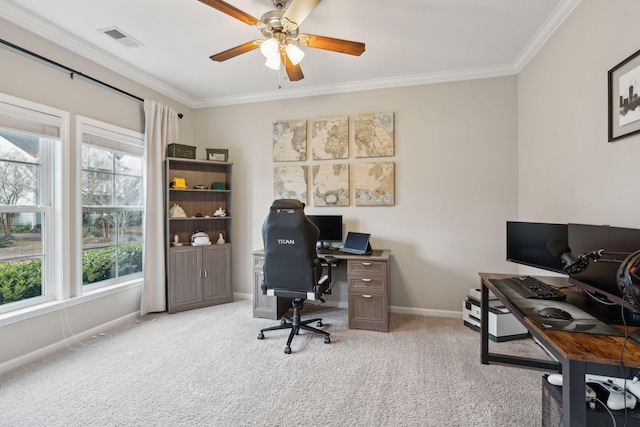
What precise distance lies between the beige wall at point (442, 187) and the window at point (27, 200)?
260cm

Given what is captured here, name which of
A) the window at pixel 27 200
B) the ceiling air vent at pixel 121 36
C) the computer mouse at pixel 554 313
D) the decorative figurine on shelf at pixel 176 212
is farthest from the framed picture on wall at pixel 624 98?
the window at pixel 27 200

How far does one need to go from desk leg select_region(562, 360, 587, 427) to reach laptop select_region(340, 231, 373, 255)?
2.14m

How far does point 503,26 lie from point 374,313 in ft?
9.38

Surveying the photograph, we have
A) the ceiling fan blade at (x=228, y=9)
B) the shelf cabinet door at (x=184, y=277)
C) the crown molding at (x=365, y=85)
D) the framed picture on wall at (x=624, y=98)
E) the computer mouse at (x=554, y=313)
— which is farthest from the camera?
the shelf cabinet door at (x=184, y=277)

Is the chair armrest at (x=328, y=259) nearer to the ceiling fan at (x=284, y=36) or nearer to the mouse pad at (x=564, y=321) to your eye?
the mouse pad at (x=564, y=321)

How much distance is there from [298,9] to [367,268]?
2289 millimetres

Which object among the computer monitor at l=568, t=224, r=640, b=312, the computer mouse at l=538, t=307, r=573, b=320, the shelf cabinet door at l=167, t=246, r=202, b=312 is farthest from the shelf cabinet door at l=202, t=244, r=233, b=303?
the computer monitor at l=568, t=224, r=640, b=312

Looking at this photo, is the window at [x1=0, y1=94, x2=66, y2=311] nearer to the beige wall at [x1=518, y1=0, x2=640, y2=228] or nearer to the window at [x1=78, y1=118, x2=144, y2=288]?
the window at [x1=78, y1=118, x2=144, y2=288]

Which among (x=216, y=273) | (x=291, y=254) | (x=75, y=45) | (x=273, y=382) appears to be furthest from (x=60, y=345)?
(x=75, y=45)

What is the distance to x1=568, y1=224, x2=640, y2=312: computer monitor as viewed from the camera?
130 cm

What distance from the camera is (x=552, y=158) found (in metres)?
2.42

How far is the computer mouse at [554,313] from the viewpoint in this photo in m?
1.27

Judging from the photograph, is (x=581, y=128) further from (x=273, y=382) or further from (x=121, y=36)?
(x=121, y=36)

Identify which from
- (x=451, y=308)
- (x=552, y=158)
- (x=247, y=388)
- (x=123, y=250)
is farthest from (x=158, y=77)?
(x=451, y=308)
